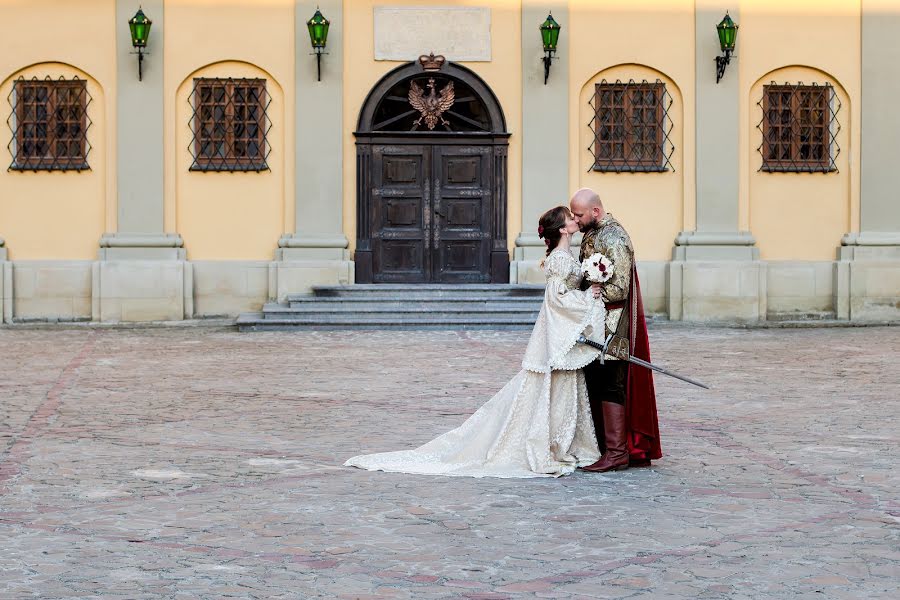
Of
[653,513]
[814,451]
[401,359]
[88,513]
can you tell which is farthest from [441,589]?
[401,359]

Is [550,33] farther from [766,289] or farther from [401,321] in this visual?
[766,289]

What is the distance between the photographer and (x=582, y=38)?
19.0 m

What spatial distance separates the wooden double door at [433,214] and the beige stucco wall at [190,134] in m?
1.35

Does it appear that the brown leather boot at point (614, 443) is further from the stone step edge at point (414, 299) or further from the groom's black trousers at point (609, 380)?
the stone step edge at point (414, 299)

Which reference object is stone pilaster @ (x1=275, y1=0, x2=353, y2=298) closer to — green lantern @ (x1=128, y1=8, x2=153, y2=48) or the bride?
green lantern @ (x1=128, y1=8, x2=153, y2=48)

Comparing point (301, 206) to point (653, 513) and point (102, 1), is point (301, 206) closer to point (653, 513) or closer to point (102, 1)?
point (102, 1)

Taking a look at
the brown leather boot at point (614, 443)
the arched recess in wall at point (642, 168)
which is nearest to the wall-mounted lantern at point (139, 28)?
the arched recess in wall at point (642, 168)

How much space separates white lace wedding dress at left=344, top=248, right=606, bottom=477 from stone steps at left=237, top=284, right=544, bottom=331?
377 inches

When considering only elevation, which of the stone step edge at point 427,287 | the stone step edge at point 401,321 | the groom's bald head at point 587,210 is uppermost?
the groom's bald head at point 587,210

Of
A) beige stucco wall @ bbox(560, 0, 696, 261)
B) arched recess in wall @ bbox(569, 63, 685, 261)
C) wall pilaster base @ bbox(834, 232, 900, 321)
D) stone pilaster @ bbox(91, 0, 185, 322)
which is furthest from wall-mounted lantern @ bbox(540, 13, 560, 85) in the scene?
stone pilaster @ bbox(91, 0, 185, 322)

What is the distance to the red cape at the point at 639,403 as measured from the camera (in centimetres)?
745

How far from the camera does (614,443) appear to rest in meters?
7.40

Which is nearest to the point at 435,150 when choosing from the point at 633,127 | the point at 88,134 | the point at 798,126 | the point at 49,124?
the point at 633,127

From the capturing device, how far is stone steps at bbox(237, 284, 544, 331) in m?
17.2
